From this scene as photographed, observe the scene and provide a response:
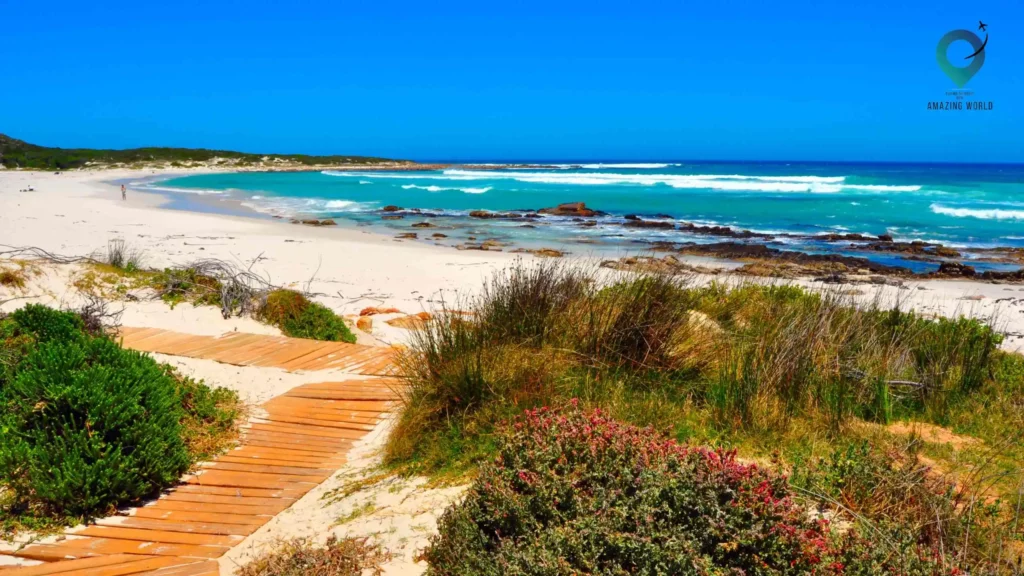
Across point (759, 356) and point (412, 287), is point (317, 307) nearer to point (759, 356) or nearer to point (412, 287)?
point (412, 287)

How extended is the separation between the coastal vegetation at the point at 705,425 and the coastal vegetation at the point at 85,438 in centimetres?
150

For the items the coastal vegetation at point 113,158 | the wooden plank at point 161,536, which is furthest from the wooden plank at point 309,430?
the coastal vegetation at point 113,158

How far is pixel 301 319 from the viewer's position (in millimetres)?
8867

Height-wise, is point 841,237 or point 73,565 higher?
point 841,237

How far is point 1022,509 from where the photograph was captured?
321 cm

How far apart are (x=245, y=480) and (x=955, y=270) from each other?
18.0m

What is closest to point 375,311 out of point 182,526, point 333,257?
point 182,526

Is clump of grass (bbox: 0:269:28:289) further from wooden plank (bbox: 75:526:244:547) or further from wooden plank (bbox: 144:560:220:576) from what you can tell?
wooden plank (bbox: 144:560:220:576)

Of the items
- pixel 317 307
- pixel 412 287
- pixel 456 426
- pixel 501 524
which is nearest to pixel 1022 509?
pixel 501 524

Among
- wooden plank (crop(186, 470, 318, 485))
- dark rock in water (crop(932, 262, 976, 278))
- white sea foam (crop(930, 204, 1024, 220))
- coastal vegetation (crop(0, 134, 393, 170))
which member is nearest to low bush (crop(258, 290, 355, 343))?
wooden plank (crop(186, 470, 318, 485))

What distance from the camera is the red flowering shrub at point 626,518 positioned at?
244 centimetres

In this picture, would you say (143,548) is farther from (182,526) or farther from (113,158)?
(113,158)

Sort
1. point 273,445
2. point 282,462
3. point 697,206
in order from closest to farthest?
point 282,462, point 273,445, point 697,206

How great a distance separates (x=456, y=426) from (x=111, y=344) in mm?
2668
